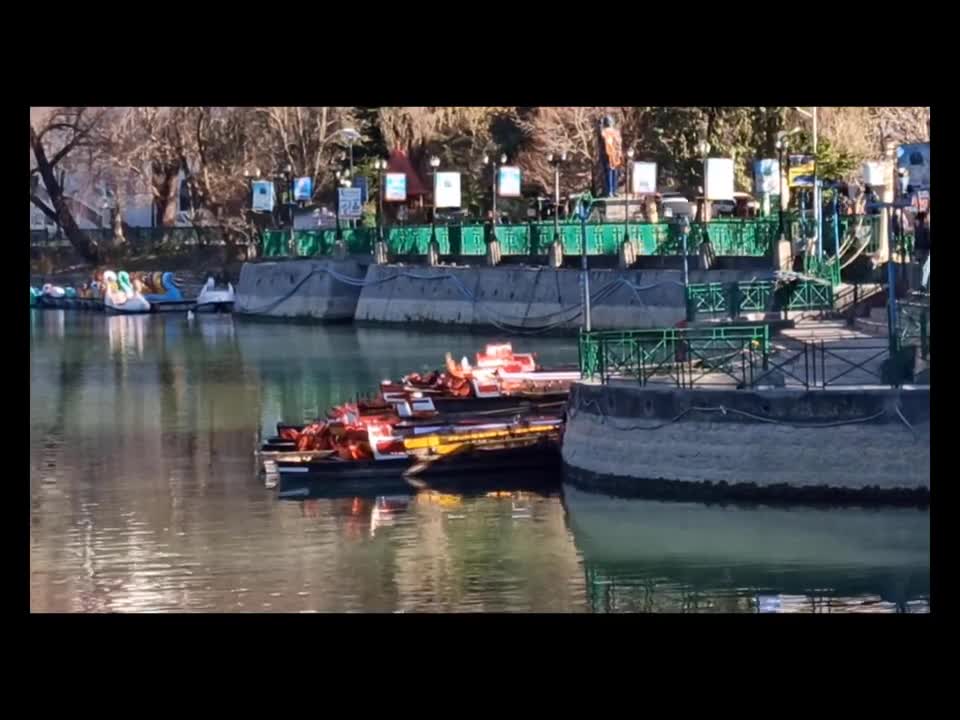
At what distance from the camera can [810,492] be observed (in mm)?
29891

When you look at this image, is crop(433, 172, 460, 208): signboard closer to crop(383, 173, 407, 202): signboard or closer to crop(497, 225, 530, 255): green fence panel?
crop(497, 225, 530, 255): green fence panel

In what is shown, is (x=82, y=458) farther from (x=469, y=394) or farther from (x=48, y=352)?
(x=48, y=352)

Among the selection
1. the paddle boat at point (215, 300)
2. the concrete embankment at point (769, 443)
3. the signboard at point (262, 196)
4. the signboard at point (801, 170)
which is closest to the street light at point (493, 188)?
the signboard at point (262, 196)

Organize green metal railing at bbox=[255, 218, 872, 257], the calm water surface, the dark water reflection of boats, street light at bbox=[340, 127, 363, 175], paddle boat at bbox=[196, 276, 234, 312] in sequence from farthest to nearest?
street light at bbox=[340, 127, 363, 175] < paddle boat at bbox=[196, 276, 234, 312] < green metal railing at bbox=[255, 218, 872, 257] < the calm water surface < the dark water reflection of boats

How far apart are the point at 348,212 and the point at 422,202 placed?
1063 centimetres

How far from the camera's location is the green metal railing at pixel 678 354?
31.7m

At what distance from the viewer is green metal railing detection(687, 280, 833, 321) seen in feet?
149

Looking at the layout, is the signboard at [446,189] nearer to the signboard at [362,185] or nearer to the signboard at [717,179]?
the signboard at [362,185]

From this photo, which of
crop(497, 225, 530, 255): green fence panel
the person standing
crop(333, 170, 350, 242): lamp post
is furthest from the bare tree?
the person standing

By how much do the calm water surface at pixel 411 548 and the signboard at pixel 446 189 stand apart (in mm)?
33174

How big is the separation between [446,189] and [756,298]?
101ft

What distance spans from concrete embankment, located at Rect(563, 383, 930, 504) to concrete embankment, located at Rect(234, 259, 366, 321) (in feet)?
→ 163
